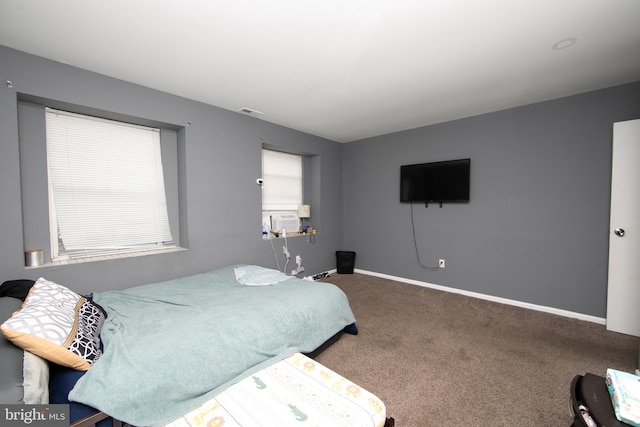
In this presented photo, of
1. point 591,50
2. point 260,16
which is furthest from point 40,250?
point 591,50

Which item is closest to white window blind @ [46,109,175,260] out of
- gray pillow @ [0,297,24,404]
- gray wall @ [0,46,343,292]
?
gray wall @ [0,46,343,292]

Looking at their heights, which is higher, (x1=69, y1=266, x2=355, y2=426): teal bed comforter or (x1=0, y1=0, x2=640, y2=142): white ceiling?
(x1=0, y1=0, x2=640, y2=142): white ceiling

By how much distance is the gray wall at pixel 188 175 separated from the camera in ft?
6.54

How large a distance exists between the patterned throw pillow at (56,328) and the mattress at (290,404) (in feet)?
1.91

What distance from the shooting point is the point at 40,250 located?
2.22 m

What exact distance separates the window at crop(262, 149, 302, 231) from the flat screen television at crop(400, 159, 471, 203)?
1826mm

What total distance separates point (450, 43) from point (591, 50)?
119cm

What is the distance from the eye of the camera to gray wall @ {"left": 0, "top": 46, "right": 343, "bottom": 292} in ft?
6.54

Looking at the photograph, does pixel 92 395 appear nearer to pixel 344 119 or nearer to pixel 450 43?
pixel 450 43

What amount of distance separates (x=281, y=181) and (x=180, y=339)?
10.2 ft

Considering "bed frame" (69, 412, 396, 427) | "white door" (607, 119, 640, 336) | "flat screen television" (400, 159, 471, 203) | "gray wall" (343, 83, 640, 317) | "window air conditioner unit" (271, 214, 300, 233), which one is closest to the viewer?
"bed frame" (69, 412, 396, 427)

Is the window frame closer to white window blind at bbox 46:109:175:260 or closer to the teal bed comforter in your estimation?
white window blind at bbox 46:109:175:260

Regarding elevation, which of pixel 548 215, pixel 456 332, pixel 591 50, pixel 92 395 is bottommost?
pixel 456 332

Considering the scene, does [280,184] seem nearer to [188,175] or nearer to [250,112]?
[250,112]
